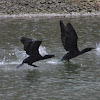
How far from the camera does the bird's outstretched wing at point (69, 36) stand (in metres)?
19.0

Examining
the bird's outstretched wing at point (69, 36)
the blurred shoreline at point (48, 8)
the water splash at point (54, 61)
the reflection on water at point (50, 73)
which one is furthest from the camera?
the blurred shoreline at point (48, 8)

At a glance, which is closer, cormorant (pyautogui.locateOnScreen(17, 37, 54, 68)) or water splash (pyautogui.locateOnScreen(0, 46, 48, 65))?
cormorant (pyautogui.locateOnScreen(17, 37, 54, 68))

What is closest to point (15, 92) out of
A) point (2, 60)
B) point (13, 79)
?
point (13, 79)

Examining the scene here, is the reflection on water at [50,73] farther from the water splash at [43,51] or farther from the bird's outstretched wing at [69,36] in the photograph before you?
the bird's outstretched wing at [69,36]

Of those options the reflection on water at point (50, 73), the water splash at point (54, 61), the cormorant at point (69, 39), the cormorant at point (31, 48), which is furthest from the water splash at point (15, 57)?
the cormorant at point (69, 39)

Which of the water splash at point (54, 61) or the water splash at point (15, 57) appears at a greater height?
the water splash at point (54, 61)

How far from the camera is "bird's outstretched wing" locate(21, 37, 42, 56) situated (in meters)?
17.9

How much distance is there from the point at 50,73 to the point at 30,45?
1511mm

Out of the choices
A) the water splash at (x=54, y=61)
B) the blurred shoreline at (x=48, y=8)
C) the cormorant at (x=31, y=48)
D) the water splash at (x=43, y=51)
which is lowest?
the blurred shoreline at (x=48, y=8)

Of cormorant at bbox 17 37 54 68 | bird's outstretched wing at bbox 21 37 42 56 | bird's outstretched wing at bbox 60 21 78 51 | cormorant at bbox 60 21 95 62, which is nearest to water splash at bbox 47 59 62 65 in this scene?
cormorant at bbox 60 21 95 62

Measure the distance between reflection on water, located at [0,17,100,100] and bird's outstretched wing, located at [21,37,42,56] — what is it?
0.97 metres

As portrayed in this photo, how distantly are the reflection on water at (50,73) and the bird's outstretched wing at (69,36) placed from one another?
3.14 feet

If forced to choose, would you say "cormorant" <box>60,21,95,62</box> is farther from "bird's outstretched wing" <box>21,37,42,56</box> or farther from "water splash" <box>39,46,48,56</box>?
"water splash" <box>39,46,48,56</box>

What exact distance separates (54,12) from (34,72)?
2307 cm
